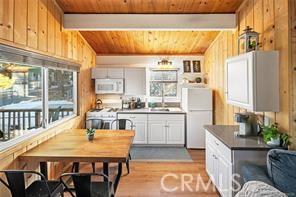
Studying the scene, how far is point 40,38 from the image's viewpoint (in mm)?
3615

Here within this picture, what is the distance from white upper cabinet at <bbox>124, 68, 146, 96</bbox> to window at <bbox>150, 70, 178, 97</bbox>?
0.51 metres

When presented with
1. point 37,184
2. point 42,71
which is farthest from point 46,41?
point 37,184

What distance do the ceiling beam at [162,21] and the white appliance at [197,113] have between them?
1.86 metres

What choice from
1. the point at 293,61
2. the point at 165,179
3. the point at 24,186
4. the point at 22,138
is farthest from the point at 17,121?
the point at 293,61

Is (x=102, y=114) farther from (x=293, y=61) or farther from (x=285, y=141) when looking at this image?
(x=293, y=61)

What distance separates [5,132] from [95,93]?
157 inches

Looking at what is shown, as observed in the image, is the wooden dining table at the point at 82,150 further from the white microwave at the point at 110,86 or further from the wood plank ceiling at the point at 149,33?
the white microwave at the point at 110,86

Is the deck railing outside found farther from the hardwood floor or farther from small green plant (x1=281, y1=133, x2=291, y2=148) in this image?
small green plant (x1=281, y1=133, x2=291, y2=148)

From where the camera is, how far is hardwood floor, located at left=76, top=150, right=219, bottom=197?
12.1 feet

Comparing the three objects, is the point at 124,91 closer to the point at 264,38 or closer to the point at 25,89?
the point at 25,89

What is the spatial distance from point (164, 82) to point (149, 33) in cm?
175

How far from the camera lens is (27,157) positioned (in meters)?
2.90

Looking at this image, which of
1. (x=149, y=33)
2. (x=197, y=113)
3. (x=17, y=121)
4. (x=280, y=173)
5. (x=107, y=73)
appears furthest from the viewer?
(x=107, y=73)

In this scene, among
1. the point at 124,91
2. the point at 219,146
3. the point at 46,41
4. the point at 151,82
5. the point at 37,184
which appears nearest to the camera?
the point at 37,184
